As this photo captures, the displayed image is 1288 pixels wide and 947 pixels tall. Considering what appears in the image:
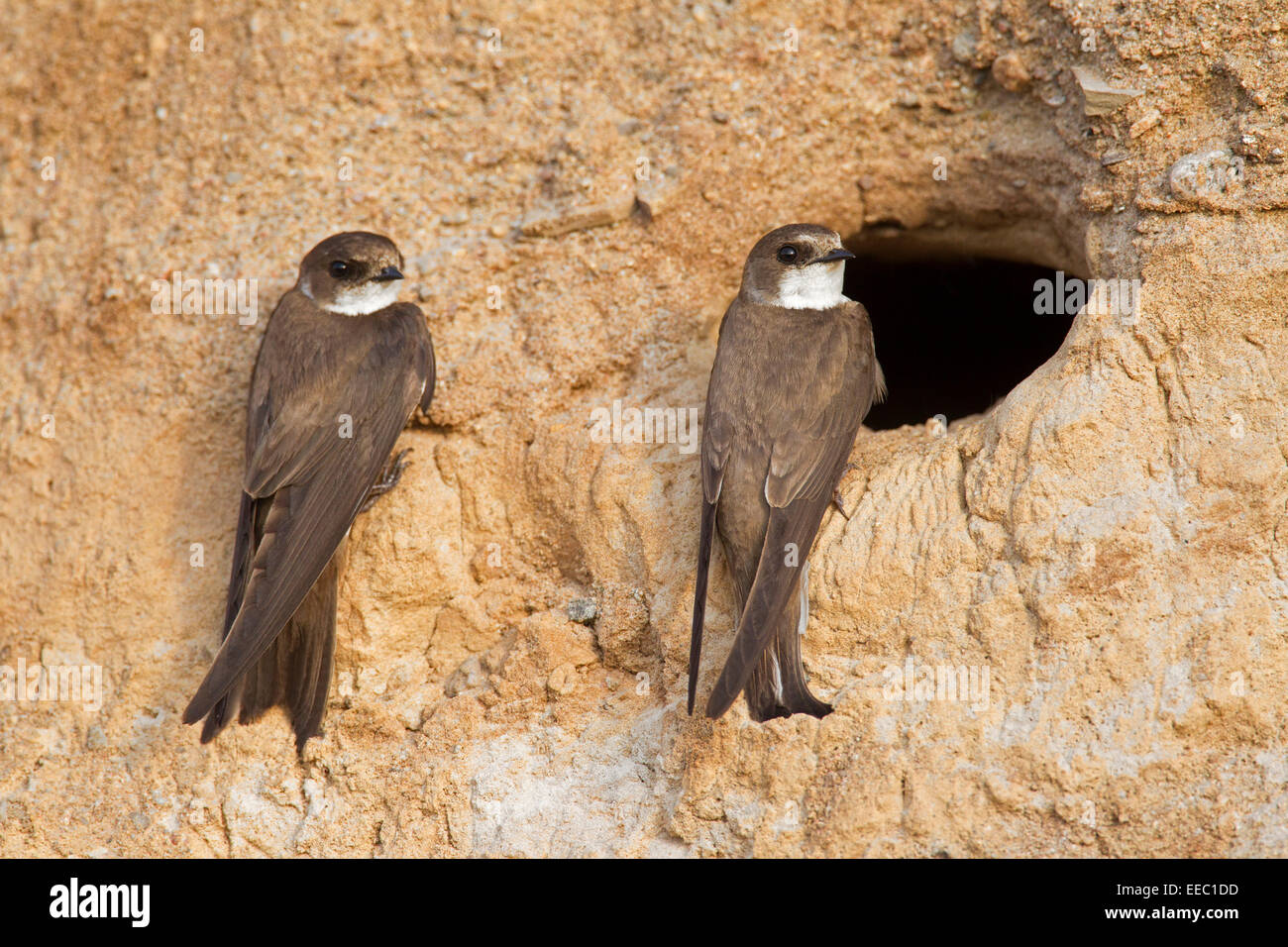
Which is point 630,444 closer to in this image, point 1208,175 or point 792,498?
point 792,498

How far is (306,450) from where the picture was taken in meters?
3.30

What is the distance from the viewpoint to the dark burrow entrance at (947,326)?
4289 millimetres

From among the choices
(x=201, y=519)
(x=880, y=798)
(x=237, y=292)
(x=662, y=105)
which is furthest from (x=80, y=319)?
(x=880, y=798)

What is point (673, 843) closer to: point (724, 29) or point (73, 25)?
point (724, 29)

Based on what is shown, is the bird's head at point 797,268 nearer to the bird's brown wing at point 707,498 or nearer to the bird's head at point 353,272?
the bird's brown wing at point 707,498

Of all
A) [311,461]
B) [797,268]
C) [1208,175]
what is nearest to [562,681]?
[311,461]

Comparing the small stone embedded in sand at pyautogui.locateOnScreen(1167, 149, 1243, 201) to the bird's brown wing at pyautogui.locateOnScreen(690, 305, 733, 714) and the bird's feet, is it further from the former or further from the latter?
the bird's feet

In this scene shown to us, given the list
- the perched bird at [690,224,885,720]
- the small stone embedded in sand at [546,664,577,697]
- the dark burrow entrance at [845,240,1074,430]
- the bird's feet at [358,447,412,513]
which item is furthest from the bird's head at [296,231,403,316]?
the dark burrow entrance at [845,240,1074,430]

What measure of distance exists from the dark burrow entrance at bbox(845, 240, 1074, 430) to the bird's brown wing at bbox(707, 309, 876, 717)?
3.14ft

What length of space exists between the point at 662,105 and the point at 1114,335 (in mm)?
1534

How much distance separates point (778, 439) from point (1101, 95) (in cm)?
126

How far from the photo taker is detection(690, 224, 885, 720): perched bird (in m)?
2.90

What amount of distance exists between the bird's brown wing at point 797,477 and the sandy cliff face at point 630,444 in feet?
0.51

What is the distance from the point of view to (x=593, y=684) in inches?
128
